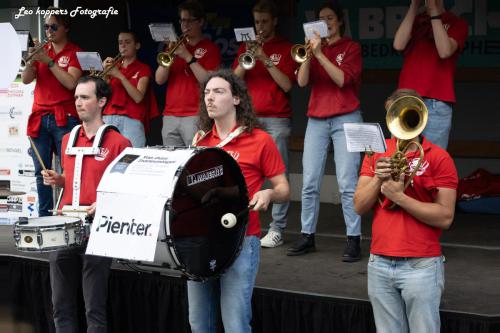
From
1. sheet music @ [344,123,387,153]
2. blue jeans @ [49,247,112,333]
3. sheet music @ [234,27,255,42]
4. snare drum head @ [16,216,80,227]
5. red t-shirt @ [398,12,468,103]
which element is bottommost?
blue jeans @ [49,247,112,333]

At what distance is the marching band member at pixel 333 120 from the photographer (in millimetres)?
6230

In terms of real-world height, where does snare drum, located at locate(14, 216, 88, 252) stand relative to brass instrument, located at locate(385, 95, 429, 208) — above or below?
below

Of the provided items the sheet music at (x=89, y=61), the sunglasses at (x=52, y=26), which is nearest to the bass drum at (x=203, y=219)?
the sheet music at (x=89, y=61)

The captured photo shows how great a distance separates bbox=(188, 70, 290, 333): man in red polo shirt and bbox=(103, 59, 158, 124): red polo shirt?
2.79m

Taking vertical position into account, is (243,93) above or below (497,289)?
above

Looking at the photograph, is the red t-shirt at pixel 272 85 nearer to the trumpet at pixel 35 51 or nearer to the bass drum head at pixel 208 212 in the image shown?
the trumpet at pixel 35 51

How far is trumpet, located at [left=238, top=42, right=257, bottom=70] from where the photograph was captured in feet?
21.5

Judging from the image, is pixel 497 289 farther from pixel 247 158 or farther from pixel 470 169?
pixel 470 169

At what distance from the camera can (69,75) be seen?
7.27m

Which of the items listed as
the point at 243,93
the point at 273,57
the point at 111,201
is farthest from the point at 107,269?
the point at 273,57

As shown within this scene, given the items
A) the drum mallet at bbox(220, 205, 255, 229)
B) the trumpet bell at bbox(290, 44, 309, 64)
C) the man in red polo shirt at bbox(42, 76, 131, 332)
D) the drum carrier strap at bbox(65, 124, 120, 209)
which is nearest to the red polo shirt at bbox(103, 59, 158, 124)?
the trumpet bell at bbox(290, 44, 309, 64)

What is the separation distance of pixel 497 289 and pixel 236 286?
6.01 ft

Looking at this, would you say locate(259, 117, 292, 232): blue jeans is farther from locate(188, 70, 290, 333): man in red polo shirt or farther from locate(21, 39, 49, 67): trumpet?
locate(188, 70, 290, 333): man in red polo shirt

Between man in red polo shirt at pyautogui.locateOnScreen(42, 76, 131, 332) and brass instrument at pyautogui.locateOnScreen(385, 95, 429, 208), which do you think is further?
man in red polo shirt at pyautogui.locateOnScreen(42, 76, 131, 332)
